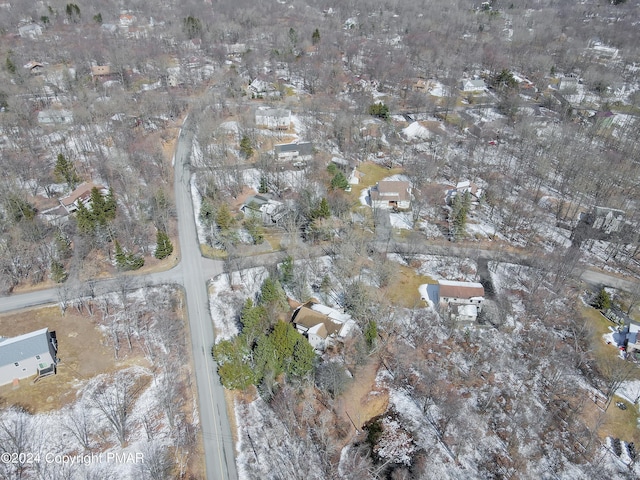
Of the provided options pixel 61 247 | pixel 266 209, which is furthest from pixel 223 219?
pixel 61 247

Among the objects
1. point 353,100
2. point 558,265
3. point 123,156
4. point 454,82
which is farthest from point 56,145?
point 454,82

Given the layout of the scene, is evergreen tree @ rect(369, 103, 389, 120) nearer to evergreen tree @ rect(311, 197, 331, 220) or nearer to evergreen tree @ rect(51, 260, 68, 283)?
evergreen tree @ rect(311, 197, 331, 220)

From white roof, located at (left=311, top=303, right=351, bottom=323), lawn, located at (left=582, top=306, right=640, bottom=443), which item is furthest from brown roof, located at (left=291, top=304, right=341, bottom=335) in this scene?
lawn, located at (left=582, top=306, right=640, bottom=443)

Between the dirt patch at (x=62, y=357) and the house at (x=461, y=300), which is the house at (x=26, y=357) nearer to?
the dirt patch at (x=62, y=357)

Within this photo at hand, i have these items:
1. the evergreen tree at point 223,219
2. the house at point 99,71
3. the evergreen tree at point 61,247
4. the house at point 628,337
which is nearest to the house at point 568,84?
the house at point 628,337

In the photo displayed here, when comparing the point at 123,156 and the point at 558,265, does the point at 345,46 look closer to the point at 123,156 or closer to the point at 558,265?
the point at 123,156

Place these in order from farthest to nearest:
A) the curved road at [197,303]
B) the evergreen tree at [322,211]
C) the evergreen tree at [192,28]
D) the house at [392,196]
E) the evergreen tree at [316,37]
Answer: the evergreen tree at [192,28]
the evergreen tree at [316,37]
the house at [392,196]
the evergreen tree at [322,211]
the curved road at [197,303]

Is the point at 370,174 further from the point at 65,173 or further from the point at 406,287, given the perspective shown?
the point at 65,173
